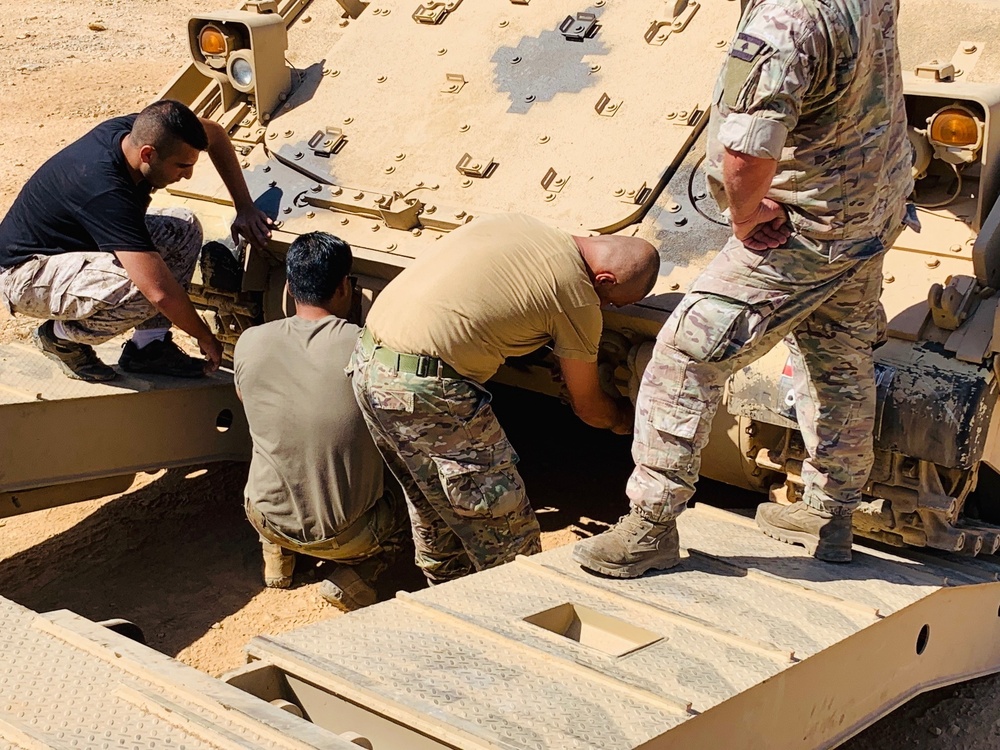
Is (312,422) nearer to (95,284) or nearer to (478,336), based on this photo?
(478,336)

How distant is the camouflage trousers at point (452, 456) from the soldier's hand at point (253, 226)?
2.70 ft

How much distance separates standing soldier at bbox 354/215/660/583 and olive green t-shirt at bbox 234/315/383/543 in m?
0.29

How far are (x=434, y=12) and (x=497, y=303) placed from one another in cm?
178

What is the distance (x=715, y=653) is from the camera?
10.6ft

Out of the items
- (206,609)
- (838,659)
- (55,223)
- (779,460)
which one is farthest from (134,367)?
(838,659)

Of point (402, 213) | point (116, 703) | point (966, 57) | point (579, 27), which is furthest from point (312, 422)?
point (966, 57)

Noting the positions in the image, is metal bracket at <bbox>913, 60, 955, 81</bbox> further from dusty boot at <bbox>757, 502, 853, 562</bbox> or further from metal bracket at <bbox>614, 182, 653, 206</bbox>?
dusty boot at <bbox>757, 502, 853, 562</bbox>

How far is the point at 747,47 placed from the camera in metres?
3.08

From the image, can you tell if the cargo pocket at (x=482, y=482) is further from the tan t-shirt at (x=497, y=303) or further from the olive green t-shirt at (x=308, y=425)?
the olive green t-shirt at (x=308, y=425)

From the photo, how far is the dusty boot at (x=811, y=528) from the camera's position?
380cm

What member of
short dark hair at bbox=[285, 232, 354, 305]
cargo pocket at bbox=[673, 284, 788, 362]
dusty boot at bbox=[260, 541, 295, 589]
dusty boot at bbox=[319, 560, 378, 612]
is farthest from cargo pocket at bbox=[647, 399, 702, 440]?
dusty boot at bbox=[260, 541, 295, 589]

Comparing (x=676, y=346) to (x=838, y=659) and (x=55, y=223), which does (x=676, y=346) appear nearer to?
(x=838, y=659)

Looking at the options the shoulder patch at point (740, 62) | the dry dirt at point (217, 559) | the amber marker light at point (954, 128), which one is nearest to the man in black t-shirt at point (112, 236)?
the dry dirt at point (217, 559)

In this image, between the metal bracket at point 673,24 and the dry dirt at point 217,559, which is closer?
the dry dirt at point 217,559
